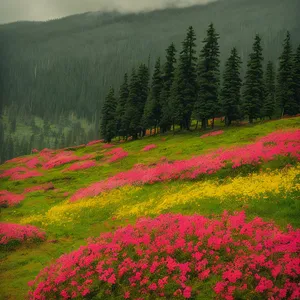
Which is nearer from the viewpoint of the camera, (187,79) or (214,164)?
(214,164)

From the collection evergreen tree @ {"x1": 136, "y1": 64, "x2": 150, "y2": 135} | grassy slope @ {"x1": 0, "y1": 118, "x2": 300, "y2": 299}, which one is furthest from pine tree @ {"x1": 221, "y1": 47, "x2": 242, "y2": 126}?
evergreen tree @ {"x1": 136, "y1": 64, "x2": 150, "y2": 135}

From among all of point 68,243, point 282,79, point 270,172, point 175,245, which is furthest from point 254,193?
point 282,79

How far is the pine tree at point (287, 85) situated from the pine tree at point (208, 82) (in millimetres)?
17459

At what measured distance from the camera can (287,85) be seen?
62531mm

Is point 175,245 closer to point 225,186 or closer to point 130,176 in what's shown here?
point 225,186

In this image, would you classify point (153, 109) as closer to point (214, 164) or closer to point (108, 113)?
point (108, 113)

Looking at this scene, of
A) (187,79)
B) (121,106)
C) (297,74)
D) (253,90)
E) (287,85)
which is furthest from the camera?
(121,106)

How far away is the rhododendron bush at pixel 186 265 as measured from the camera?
9.27m

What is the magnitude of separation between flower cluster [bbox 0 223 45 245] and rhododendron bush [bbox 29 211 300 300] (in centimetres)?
656

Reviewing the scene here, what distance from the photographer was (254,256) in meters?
10.1

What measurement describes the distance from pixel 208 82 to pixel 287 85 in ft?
68.1

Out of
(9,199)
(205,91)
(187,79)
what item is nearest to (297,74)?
(205,91)

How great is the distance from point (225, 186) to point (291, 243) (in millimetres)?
9190

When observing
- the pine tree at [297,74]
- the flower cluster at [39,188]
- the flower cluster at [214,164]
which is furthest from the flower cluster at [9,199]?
the pine tree at [297,74]
